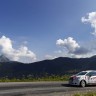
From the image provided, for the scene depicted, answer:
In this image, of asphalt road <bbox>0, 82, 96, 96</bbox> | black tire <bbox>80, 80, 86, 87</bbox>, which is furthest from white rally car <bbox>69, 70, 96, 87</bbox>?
asphalt road <bbox>0, 82, 96, 96</bbox>

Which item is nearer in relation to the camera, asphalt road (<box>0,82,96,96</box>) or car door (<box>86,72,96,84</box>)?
asphalt road (<box>0,82,96,96</box>)

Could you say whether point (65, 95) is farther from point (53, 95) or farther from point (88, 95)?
point (88, 95)

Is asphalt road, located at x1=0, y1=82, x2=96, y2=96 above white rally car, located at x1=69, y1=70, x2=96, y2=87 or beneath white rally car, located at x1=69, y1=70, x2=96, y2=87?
beneath

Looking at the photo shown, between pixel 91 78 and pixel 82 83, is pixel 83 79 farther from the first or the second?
pixel 91 78

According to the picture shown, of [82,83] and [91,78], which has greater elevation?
[91,78]

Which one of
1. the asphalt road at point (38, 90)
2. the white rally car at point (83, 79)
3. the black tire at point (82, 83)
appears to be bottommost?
the asphalt road at point (38, 90)

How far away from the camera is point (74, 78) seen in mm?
34906

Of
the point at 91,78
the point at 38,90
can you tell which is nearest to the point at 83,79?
the point at 91,78

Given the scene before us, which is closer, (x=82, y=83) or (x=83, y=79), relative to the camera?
(x=82, y=83)

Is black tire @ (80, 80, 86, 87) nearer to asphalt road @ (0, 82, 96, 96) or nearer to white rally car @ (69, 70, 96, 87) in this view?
white rally car @ (69, 70, 96, 87)

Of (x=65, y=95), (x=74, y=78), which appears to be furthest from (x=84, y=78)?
(x=65, y=95)

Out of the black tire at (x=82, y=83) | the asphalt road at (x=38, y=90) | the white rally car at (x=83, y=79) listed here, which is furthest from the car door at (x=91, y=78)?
the asphalt road at (x=38, y=90)

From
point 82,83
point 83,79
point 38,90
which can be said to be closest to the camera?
point 38,90

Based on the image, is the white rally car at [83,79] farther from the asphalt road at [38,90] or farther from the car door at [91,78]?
the asphalt road at [38,90]
